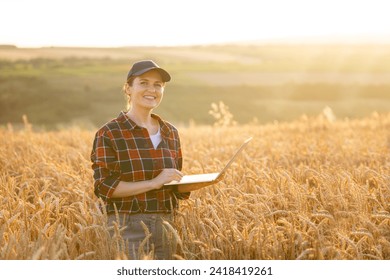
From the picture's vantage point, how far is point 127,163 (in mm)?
3949

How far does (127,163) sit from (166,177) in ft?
1.03

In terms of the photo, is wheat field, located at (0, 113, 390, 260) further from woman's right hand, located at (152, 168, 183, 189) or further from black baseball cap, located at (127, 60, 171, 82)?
black baseball cap, located at (127, 60, 171, 82)

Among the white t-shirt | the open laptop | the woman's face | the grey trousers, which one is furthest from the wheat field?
the woman's face

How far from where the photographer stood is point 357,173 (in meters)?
5.43

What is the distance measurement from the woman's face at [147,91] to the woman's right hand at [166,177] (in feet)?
1.57

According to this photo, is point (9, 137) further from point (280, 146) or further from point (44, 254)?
point (44, 254)

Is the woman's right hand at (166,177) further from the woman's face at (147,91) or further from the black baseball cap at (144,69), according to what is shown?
the black baseball cap at (144,69)

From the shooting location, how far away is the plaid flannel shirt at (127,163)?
3.91m

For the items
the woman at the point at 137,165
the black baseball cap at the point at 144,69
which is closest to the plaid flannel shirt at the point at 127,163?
the woman at the point at 137,165

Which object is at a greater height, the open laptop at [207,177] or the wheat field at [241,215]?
the open laptop at [207,177]

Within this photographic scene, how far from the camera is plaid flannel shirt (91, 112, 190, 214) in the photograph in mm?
3914

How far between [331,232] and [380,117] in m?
8.98

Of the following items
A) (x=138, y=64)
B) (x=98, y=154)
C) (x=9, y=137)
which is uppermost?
(x=138, y=64)
